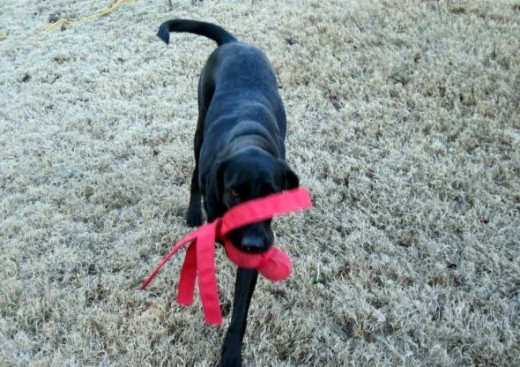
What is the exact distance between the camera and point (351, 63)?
599 cm

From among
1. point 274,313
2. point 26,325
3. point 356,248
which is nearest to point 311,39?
Result: point 356,248

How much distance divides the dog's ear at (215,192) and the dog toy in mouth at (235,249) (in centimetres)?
15

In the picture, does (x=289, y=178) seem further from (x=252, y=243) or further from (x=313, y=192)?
(x=313, y=192)

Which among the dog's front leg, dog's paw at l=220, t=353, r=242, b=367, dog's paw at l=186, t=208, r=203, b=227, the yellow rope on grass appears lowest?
the yellow rope on grass

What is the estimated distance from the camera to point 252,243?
2.30m

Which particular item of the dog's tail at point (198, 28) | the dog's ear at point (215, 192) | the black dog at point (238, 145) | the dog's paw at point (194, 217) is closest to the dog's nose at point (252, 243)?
the black dog at point (238, 145)

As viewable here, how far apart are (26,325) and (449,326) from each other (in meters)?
2.47

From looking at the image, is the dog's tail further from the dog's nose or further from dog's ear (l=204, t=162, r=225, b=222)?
the dog's nose

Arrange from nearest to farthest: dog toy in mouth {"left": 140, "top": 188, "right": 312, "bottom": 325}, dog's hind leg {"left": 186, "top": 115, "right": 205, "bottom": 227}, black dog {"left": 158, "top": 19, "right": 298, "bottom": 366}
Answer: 1. dog toy in mouth {"left": 140, "top": 188, "right": 312, "bottom": 325}
2. black dog {"left": 158, "top": 19, "right": 298, "bottom": 366}
3. dog's hind leg {"left": 186, "top": 115, "right": 205, "bottom": 227}

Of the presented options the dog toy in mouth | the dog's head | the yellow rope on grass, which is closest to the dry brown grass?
the dog toy in mouth

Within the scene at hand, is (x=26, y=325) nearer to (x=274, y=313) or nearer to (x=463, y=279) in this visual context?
(x=274, y=313)

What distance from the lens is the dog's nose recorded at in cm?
230

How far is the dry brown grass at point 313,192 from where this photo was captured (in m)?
3.04

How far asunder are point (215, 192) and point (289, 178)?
37 cm
